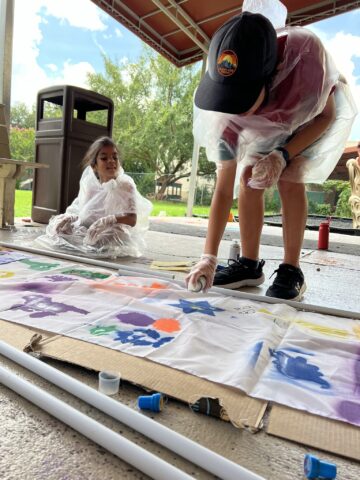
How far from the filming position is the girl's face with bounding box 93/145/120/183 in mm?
2197

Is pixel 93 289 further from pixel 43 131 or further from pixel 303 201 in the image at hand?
pixel 43 131

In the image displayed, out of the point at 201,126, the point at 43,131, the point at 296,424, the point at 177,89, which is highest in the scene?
the point at 177,89

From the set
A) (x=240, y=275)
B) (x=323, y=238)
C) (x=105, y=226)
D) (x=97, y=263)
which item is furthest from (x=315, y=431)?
(x=323, y=238)

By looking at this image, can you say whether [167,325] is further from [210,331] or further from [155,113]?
[155,113]

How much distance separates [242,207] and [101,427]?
122cm

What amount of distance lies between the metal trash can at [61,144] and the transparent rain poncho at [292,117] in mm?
2050

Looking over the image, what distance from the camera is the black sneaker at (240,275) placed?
1.54 m

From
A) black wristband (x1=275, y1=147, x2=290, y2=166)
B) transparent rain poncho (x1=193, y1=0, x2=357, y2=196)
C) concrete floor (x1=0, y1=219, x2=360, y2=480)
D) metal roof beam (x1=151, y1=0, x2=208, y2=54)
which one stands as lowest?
concrete floor (x1=0, y1=219, x2=360, y2=480)

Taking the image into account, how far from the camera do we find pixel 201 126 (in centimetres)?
146

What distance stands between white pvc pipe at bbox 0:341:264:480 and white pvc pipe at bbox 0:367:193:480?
0.04 m

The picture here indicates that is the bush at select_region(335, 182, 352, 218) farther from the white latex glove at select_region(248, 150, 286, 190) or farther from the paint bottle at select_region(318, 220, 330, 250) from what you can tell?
the white latex glove at select_region(248, 150, 286, 190)


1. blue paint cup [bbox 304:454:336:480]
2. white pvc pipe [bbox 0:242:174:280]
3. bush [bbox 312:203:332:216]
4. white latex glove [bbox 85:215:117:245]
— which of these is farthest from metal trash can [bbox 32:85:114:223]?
bush [bbox 312:203:332:216]

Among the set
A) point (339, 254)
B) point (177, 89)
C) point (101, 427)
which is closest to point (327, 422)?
point (101, 427)

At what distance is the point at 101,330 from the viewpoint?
95cm
